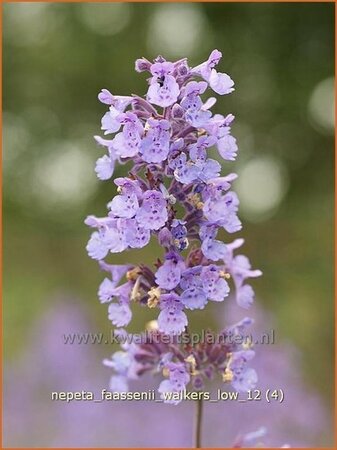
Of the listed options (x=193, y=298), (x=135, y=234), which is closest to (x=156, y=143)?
(x=135, y=234)

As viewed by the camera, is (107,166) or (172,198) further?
(107,166)

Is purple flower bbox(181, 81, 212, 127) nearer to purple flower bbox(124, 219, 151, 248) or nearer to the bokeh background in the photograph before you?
purple flower bbox(124, 219, 151, 248)

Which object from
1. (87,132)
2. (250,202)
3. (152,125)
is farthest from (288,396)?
(87,132)

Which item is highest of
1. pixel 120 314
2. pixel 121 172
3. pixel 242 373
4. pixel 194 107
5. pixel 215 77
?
pixel 121 172

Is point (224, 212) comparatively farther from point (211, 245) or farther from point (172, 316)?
point (172, 316)

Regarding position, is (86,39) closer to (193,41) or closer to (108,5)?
(108,5)

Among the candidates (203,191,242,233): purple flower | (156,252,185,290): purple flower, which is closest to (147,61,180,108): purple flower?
(203,191,242,233): purple flower
